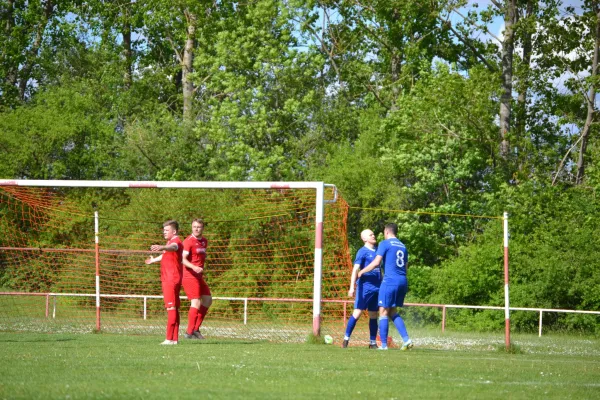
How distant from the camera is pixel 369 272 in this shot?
14531 mm

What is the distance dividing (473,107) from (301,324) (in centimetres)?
1374

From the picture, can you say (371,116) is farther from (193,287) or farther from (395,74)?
(193,287)

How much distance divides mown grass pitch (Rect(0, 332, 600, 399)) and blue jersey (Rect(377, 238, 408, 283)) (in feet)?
4.06

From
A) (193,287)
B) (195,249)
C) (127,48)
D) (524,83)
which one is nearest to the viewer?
(195,249)

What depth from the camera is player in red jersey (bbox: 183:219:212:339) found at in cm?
1473

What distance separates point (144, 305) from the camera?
23.9 metres

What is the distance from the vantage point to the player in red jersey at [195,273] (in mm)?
Answer: 14734

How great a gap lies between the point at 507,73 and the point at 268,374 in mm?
28515

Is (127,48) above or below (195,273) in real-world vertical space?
above

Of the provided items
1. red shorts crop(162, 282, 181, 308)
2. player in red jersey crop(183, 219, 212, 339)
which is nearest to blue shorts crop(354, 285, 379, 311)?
player in red jersey crop(183, 219, 212, 339)

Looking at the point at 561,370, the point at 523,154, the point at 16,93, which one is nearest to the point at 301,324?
the point at 561,370

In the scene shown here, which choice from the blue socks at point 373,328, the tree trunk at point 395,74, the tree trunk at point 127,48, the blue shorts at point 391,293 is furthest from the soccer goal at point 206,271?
the tree trunk at point 127,48

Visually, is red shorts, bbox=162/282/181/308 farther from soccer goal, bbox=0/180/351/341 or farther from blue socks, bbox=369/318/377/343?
soccer goal, bbox=0/180/351/341

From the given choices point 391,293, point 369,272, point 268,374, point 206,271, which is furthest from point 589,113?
point 268,374
